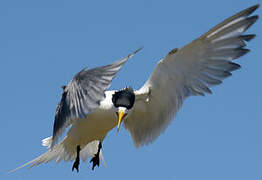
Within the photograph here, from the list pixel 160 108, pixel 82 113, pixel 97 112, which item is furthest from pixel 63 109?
pixel 160 108

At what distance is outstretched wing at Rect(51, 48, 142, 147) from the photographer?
20.8ft

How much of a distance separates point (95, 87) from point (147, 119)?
7.00ft

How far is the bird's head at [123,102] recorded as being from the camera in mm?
7758

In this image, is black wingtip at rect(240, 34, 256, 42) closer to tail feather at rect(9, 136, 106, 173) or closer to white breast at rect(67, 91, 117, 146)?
white breast at rect(67, 91, 117, 146)

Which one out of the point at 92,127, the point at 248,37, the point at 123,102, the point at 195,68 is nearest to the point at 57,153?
the point at 92,127

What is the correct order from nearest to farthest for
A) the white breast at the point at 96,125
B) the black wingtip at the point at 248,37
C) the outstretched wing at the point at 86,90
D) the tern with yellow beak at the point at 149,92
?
the outstretched wing at the point at 86,90 < the tern with yellow beak at the point at 149,92 < the black wingtip at the point at 248,37 < the white breast at the point at 96,125

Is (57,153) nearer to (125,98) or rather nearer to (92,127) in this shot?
(92,127)

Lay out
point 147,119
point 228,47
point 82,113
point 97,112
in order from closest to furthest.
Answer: point 82,113, point 228,47, point 97,112, point 147,119

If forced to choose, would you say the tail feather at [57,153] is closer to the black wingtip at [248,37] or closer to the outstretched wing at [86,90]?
the outstretched wing at [86,90]

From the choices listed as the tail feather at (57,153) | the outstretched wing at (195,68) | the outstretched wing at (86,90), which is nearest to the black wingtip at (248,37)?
the outstretched wing at (195,68)

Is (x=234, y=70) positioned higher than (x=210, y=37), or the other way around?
Result: (x=210, y=37)

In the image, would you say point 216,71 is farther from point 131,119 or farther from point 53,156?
point 53,156

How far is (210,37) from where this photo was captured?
742 cm

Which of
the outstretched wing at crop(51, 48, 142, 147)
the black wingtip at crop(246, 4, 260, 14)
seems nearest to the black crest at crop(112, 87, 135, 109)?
the outstretched wing at crop(51, 48, 142, 147)
